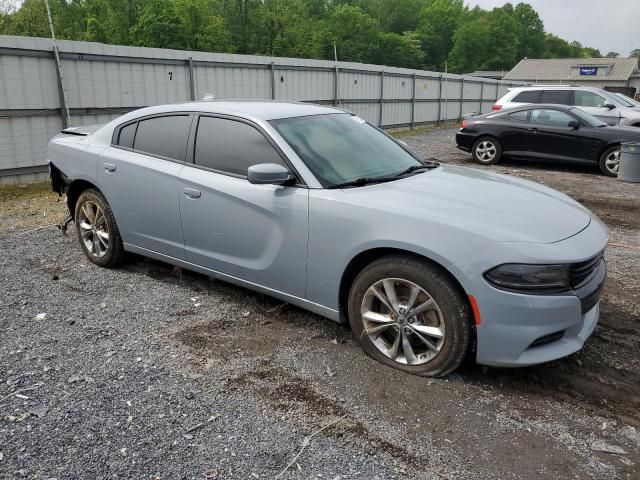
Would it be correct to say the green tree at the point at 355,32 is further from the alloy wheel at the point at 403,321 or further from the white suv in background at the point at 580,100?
the alloy wheel at the point at 403,321

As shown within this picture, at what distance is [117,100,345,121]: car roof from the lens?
4056mm

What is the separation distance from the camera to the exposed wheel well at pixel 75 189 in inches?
202

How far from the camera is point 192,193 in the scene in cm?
409

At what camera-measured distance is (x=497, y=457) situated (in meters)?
2.57

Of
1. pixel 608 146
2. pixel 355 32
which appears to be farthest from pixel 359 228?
pixel 355 32

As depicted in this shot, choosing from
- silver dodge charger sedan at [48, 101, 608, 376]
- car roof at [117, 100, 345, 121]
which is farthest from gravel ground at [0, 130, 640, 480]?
car roof at [117, 100, 345, 121]

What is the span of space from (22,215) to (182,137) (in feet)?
14.2

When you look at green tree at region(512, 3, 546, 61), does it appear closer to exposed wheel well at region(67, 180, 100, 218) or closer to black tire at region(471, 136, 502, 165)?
black tire at region(471, 136, 502, 165)

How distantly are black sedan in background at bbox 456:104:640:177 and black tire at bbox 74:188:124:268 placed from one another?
380 inches

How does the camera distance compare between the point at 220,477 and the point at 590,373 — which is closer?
the point at 220,477

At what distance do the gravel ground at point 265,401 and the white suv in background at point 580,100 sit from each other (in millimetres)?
11342

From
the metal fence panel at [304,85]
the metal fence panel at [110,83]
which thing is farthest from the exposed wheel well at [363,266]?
the metal fence panel at [304,85]

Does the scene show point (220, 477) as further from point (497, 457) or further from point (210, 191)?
point (210, 191)

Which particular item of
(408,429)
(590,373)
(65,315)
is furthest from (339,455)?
(65,315)
